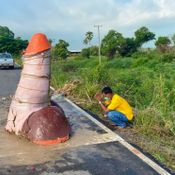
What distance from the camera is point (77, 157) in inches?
244

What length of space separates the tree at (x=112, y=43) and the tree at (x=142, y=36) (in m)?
2.46

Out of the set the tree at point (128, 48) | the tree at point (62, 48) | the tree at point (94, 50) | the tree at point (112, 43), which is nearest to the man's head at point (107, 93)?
the tree at point (62, 48)

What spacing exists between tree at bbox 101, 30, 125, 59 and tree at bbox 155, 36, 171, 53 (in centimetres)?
441

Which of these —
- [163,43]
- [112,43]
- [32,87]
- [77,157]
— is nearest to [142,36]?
[112,43]

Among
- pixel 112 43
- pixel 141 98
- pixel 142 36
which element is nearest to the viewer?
pixel 141 98

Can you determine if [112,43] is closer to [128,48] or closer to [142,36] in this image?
[128,48]

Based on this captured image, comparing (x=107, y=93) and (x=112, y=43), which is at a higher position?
(x=112, y=43)

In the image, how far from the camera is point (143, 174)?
547 cm

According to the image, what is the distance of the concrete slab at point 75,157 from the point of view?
5.64m

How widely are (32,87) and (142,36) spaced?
137 feet

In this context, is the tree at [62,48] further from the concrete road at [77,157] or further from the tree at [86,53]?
the concrete road at [77,157]

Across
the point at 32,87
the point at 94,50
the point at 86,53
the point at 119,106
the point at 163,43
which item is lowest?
the point at 119,106

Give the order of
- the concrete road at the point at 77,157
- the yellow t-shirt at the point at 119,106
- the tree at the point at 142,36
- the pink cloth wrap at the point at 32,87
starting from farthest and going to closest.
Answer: the tree at the point at 142,36 → the yellow t-shirt at the point at 119,106 → the pink cloth wrap at the point at 32,87 → the concrete road at the point at 77,157

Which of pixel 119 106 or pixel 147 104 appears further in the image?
pixel 147 104
